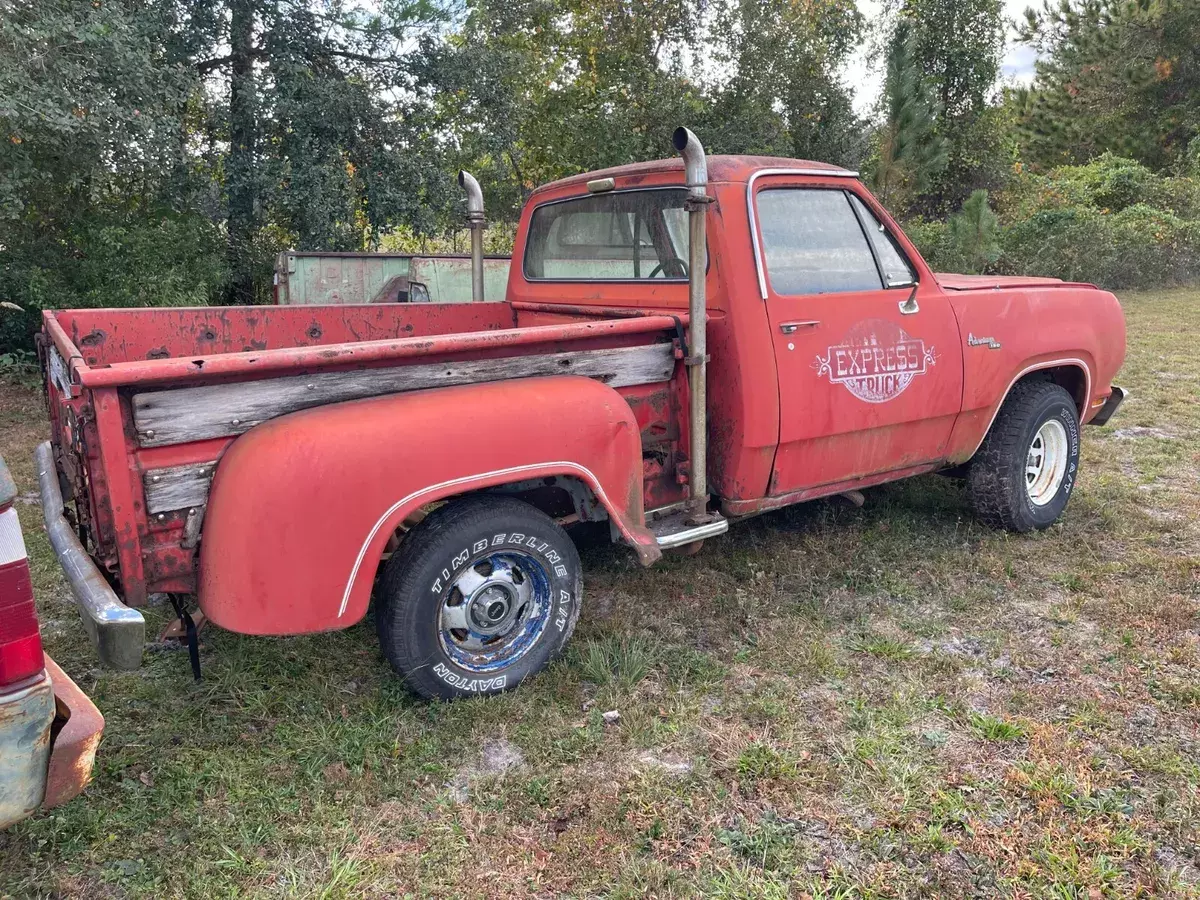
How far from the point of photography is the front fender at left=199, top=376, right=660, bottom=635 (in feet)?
7.78

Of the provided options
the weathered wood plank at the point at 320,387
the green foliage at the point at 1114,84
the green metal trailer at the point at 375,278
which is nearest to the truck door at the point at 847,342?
the weathered wood plank at the point at 320,387

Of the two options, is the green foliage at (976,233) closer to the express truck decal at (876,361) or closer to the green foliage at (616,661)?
the express truck decal at (876,361)

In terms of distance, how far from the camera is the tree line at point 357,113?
718 centimetres

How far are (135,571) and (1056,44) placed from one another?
27.8 metres

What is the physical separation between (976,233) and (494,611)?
14073 millimetres

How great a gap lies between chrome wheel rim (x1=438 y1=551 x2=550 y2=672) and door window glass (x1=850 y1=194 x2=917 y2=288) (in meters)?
2.05

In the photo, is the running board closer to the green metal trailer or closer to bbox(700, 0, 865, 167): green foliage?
the green metal trailer

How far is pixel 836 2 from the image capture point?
54.6 ft

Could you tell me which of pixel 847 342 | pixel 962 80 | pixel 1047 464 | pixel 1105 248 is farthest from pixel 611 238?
pixel 962 80

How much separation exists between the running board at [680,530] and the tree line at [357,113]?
5922mm

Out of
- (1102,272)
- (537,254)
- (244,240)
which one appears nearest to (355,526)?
(537,254)

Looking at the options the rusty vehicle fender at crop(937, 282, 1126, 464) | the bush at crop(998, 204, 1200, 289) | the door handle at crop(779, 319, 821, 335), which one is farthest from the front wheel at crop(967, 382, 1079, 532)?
the bush at crop(998, 204, 1200, 289)

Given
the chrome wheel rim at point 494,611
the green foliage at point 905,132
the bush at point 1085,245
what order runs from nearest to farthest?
1. the chrome wheel rim at point 494,611
2. the bush at point 1085,245
3. the green foliage at point 905,132

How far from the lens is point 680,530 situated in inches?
129
